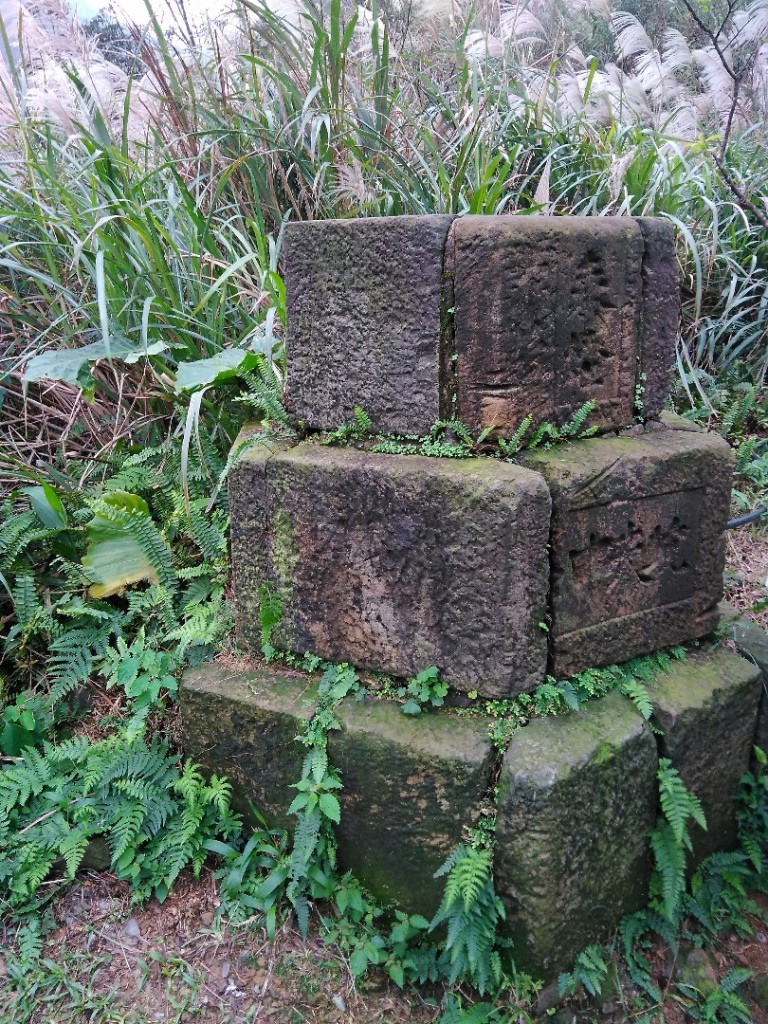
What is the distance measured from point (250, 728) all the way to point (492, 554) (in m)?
0.82

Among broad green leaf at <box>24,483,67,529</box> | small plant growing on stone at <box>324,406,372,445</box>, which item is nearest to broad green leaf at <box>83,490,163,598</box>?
broad green leaf at <box>24,483,67,529</box>

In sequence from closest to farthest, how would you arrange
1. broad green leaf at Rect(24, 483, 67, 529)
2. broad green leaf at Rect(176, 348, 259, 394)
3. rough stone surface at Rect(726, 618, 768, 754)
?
rough stone surface at Rect(726, 618, 768, 754) → broad green leaf at Rect(176, 348, 259, 394) → broad green leaf at Rect(24, 483, 67, 529)

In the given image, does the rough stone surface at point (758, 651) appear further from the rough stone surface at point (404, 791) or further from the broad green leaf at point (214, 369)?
the broad green leaf at point (214, 369)

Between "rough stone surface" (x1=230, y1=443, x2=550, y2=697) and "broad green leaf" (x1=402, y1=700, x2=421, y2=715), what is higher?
"rough stone surface" (x1=230, y1=443, x2=550, y2=697)

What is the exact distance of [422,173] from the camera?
10.00 feet

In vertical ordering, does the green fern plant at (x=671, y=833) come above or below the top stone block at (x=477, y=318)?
below

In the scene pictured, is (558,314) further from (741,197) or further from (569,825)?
(741,197)

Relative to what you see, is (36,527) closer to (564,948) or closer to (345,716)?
(345,716)

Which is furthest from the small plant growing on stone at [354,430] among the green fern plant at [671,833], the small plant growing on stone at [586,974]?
the small plant growing on stone at [586,974]

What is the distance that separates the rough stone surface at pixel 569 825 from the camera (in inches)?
63.4

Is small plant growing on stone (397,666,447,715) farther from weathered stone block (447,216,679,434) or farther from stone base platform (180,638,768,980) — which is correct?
weathered stone block (447,216,679,434)

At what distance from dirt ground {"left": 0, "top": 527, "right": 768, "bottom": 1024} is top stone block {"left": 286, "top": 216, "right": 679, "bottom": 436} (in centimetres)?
135

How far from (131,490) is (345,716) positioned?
1187 mm

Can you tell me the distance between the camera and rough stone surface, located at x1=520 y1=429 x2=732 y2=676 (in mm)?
1733
